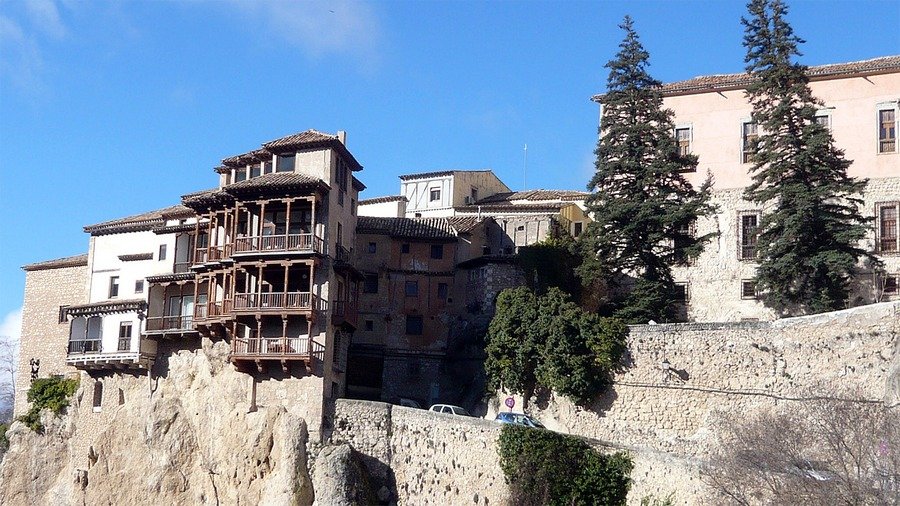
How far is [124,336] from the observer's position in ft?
184

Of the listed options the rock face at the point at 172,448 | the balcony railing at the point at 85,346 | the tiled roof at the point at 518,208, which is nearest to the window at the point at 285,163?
the rock face at the point at 172,448

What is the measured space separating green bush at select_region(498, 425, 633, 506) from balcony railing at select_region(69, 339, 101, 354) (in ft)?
76.5

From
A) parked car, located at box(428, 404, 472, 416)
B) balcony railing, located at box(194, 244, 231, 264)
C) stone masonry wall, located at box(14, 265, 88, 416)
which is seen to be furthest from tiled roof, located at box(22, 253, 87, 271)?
parked car, located at box(428, 404, 472, 416)

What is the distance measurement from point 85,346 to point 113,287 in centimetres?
362

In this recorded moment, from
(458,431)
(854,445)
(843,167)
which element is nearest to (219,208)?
(458,431)

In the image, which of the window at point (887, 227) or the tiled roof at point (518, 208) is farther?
the tiled roof at point (518, 208)

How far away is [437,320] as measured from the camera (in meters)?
55.7

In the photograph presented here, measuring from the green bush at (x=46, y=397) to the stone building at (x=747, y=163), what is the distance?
30.6m

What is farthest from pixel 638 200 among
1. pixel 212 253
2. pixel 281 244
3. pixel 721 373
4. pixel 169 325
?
pixel 169 325

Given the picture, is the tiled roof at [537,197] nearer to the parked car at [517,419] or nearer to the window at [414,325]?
the window at [414,325]

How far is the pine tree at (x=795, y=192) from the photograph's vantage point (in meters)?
45.6

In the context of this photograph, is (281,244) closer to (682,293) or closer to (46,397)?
(46,397)

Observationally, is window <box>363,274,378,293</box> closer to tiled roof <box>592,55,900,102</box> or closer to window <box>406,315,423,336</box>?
window <box>406,315,423,336</box>

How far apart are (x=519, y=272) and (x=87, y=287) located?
2205 cm
